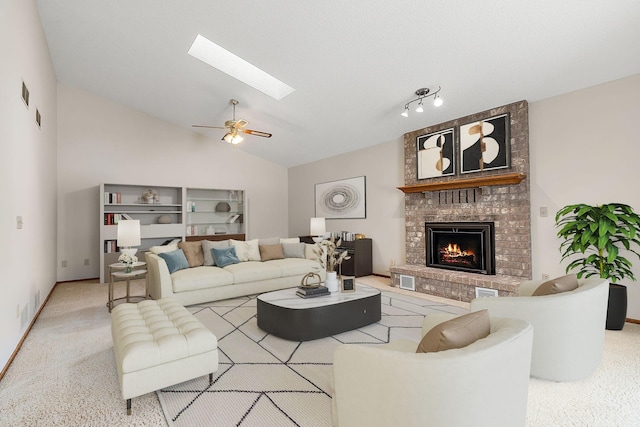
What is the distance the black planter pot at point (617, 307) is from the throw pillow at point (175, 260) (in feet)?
16.3

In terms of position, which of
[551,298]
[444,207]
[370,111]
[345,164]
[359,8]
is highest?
[359,8]

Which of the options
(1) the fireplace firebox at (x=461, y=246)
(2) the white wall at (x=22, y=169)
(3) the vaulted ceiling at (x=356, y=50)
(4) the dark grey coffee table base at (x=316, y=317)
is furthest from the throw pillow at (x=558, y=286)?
(2) the white wall at (x=22, y=169)

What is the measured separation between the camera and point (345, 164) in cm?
691

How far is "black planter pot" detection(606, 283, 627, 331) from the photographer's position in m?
3.22

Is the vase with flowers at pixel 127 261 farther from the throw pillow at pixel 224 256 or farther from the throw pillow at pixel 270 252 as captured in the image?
the throw pillow at pixel 270 252

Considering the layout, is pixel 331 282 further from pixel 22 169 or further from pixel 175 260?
pixel 22 169

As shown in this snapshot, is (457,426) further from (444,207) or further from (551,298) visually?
(444,207)

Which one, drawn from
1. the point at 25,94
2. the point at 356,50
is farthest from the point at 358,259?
the point at 25,94

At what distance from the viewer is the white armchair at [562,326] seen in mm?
2221

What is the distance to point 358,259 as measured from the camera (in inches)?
241

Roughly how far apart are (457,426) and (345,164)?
19.7 ft

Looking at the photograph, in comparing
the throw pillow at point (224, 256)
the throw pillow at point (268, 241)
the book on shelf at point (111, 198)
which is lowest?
the throw pillow at point (224, 256)

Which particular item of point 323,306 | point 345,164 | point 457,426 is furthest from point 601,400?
point 345,164

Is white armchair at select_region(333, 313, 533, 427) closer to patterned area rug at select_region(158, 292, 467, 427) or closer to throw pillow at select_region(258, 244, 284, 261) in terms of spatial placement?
patterned area rug at select_region(158, 292, 467, 427)
